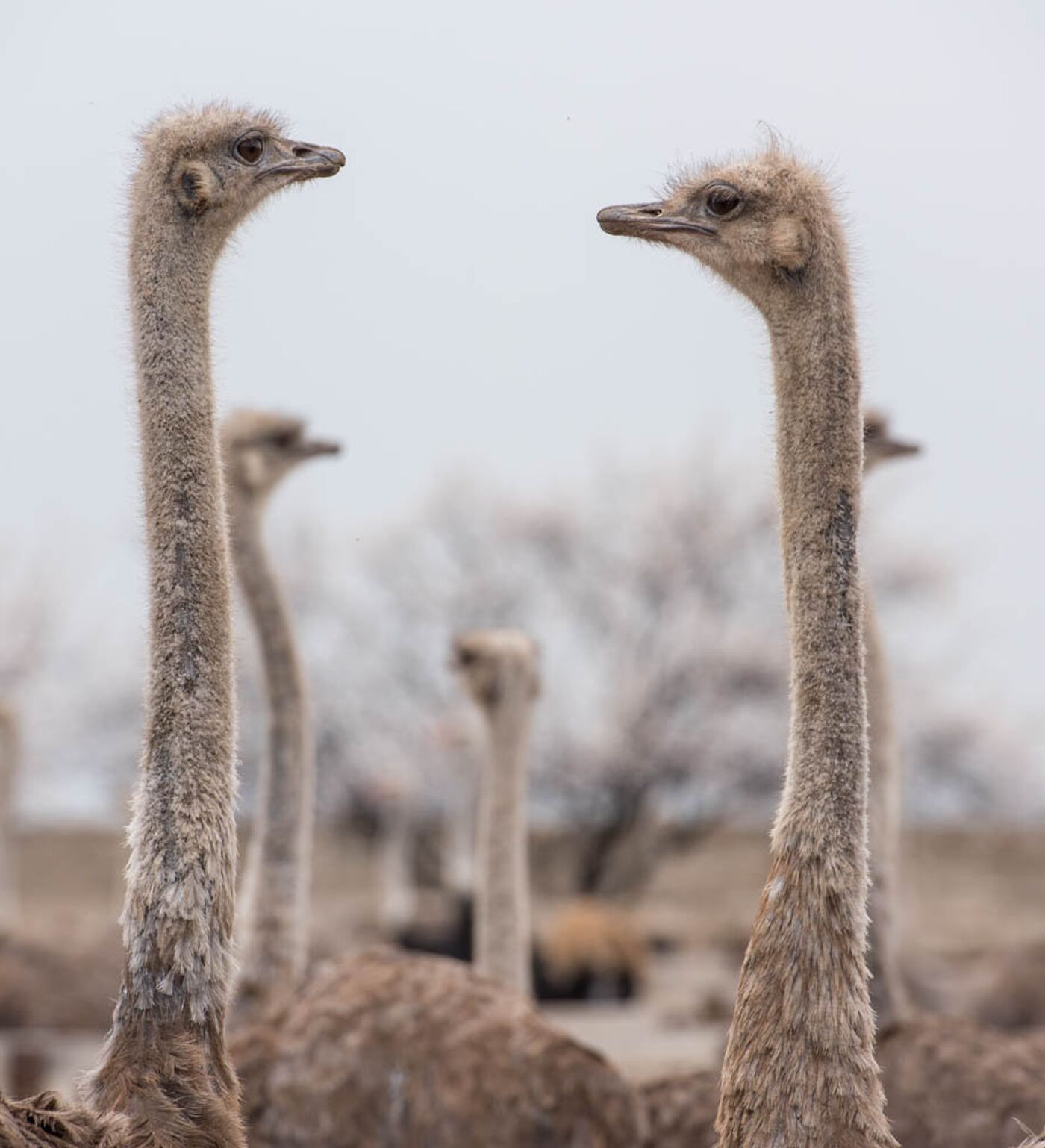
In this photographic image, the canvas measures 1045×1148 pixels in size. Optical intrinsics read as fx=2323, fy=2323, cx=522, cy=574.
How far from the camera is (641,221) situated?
4.31 meters

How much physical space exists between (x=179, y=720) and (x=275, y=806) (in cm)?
281

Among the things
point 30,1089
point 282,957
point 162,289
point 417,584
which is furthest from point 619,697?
point 162,289

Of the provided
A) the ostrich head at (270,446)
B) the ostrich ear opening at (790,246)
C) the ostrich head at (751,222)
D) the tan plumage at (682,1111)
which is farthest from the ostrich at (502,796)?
the ostrich ear opening at (790,246)

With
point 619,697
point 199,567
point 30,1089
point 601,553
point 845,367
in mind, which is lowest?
point 30,1089

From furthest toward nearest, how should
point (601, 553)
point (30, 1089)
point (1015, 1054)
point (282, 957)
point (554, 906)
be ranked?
point (601, 553)
point (554, 906)
point (30, 1089)
point (282, 957)
point (1015, 1054)

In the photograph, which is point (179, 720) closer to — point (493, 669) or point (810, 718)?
point (810, 718)

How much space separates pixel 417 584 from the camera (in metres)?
27.3

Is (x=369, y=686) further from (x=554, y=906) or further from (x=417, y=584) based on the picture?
(x=554, y=906)

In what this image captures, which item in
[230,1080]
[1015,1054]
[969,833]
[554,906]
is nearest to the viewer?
[230,1080]

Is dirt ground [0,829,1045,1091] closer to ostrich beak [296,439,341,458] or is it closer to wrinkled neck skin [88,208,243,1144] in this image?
ostrich beak [296,439,341,458]

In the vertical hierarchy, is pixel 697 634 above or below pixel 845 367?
above

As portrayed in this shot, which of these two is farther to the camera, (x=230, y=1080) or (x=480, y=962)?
(x=480, y=962)

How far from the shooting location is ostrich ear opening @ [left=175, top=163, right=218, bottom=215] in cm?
429

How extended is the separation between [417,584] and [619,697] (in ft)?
9.38
